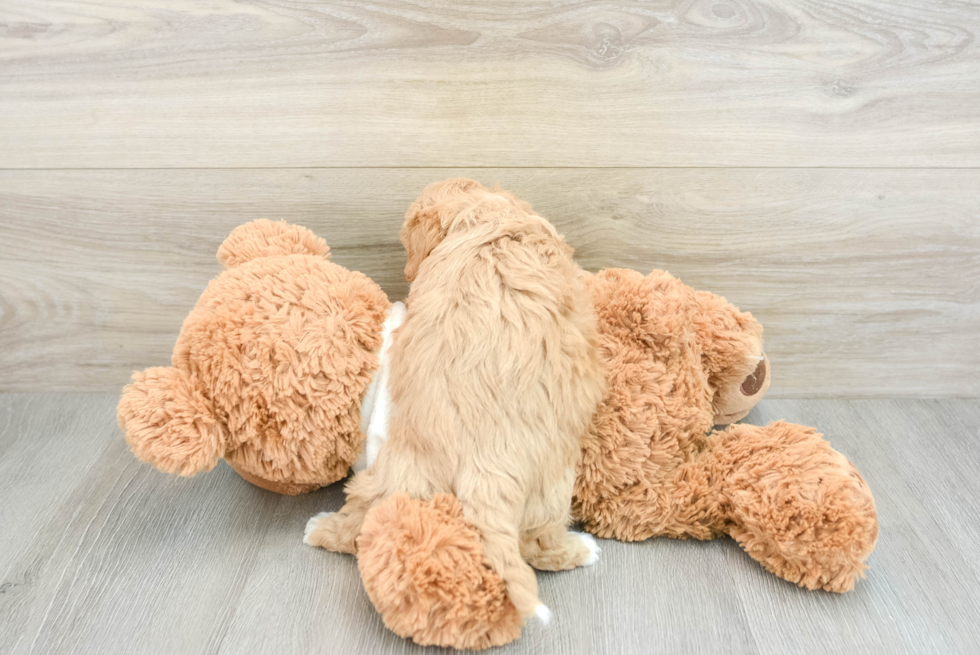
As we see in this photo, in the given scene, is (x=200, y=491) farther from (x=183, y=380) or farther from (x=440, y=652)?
(x=440, y=652)

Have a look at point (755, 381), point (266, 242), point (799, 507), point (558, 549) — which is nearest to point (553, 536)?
point (558, 549)

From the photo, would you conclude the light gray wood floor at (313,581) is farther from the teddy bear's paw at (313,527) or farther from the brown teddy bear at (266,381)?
the brown teddy bear at (266,381)

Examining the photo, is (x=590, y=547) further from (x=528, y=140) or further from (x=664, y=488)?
(x=528, y=140)

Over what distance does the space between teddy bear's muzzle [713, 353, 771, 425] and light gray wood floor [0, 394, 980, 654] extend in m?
0.17

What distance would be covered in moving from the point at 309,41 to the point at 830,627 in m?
0.84

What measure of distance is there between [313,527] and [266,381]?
187mm

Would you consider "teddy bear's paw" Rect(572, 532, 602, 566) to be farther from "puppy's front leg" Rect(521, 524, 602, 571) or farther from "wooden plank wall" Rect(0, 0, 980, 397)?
"wooden plank wall" Rect(0, 0, 980, 397)

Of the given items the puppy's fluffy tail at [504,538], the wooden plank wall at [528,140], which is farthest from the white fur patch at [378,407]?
the wooden plank wall at [528,140]

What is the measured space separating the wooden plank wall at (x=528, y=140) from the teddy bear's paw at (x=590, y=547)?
0.35 metres

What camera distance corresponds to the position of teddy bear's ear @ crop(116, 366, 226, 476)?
24.6 inches

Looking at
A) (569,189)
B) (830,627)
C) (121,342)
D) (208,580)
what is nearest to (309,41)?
(569,189)

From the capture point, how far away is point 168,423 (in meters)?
0.63

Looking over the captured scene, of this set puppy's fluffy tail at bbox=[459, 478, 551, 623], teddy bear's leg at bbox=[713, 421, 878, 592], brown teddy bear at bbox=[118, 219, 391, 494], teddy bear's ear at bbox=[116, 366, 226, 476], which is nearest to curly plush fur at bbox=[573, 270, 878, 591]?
teddy bear's leg at bbox=[713, 421, 878, 592]

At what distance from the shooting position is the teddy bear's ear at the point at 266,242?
762mm
